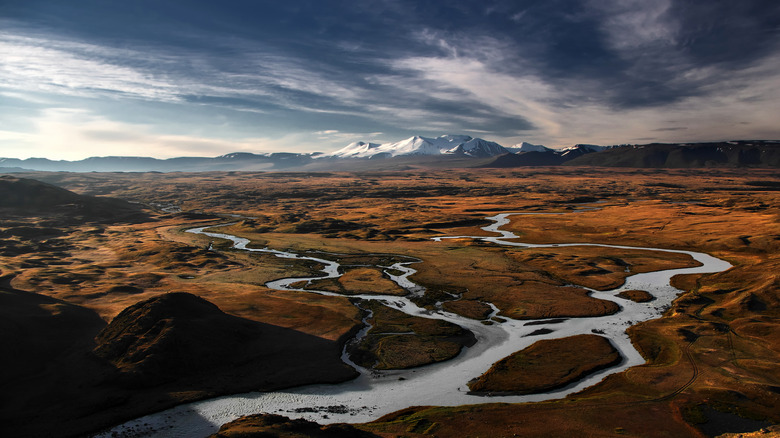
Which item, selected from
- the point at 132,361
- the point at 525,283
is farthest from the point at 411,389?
the point at 525,283

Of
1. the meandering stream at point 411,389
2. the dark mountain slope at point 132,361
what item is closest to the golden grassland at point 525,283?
the meandering stream at point 411,389

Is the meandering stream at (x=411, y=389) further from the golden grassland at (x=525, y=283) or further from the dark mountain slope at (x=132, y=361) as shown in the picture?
the golden grassland at (x=525, y=283)

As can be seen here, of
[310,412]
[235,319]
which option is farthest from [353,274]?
[310,412]

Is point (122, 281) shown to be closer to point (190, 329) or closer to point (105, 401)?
point (190, 329)

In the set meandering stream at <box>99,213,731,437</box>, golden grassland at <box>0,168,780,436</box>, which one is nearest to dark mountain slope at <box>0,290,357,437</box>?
meandering stream at <box>99,213,731,437</box>

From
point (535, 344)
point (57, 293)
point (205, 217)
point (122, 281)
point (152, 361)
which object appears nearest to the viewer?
point (152, 361)

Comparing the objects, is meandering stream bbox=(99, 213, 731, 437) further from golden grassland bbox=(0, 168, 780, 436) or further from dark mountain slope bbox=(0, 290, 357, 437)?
golden grassland bbox=(0, 168, 780, 436)

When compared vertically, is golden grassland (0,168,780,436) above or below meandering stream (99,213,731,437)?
above

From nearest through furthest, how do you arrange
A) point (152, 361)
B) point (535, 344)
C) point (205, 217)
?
1. point (152, 361)
2. point (535, 344)
3. point (205, 217)
